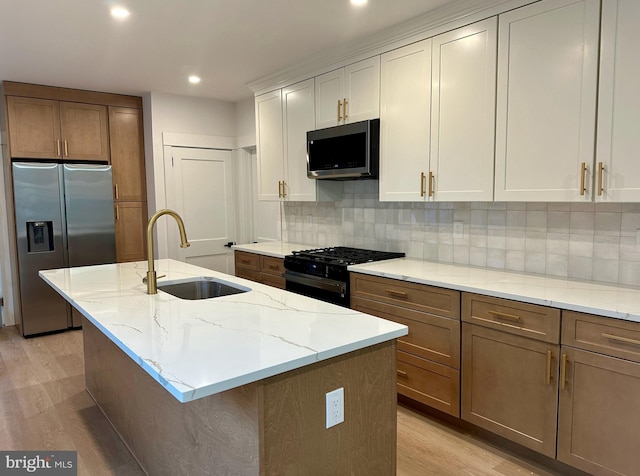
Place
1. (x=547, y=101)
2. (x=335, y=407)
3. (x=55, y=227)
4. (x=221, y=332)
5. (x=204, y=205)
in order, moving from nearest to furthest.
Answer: (x=335, y=407)
(x=221, y=332)
(x=547, y=101)
(x=55, y=227)
(x=204, y=205)

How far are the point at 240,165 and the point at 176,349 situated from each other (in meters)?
4.16

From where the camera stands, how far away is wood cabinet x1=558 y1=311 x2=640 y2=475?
71.8 inches

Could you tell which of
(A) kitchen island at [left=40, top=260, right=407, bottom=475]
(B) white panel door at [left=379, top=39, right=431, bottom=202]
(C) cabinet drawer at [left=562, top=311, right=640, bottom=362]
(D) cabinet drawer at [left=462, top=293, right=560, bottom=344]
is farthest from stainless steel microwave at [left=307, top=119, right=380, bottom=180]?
(C) cabinet drawer at [left=562, top=311, right=640, bottom=362]

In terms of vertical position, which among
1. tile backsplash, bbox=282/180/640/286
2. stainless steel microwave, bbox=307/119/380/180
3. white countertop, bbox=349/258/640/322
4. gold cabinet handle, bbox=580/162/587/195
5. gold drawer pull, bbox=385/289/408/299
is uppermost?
stainless steel microwave, bbox=307/119/380/180

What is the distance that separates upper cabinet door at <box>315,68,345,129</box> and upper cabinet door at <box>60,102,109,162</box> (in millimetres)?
2462

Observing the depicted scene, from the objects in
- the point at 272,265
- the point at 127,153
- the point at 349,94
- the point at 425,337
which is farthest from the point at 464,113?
the point at 127,153

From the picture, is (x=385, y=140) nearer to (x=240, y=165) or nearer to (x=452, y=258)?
(x=452, y=258)

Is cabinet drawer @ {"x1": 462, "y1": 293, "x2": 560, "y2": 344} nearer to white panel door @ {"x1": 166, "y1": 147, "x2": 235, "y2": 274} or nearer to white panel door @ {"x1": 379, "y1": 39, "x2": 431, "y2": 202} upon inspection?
white panel door @ {"x1": 379, "y1": 39, "x2": 431, "y2": 202}

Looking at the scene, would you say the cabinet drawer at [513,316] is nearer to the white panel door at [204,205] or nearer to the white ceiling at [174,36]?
the white ceiling at [174,36]

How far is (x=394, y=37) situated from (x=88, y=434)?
315 centimetres

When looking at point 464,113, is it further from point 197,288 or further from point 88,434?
point 88,434

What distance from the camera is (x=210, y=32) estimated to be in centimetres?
300

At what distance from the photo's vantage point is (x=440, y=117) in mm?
2781

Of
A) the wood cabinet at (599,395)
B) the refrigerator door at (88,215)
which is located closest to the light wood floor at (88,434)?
the wood cabinet at (599,395)
